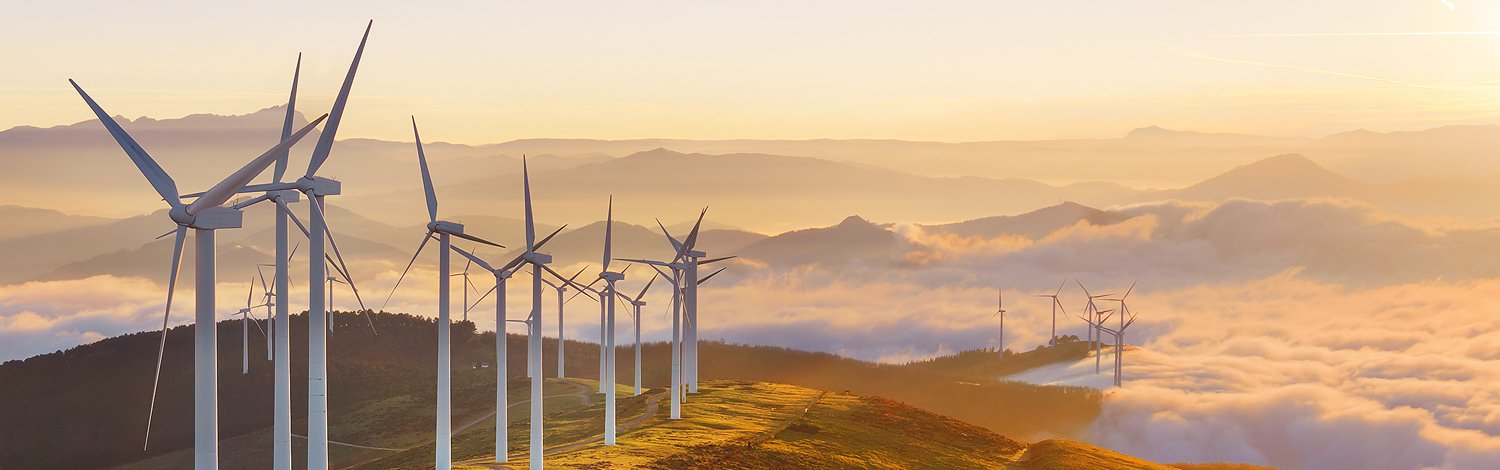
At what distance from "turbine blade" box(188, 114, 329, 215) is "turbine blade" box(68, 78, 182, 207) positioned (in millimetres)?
1918

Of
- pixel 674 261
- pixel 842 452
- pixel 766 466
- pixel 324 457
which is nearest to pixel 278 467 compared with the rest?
pixel 324 457

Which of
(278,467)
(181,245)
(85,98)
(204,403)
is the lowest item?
(278,467)

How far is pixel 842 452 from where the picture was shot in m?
175

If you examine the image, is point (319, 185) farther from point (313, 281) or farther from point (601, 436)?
point (601, 436)

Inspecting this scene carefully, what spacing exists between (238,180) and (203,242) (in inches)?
179

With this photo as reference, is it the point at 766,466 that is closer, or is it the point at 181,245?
the point at 181,245

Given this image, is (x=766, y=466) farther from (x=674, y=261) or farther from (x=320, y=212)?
(x=320, y=212)

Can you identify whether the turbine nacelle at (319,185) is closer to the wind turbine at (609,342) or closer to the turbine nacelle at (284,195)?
the turbine nacelle at (284,195)

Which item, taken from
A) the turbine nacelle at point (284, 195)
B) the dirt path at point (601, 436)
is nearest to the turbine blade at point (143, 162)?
the turbine nacelle at point (284, 195)

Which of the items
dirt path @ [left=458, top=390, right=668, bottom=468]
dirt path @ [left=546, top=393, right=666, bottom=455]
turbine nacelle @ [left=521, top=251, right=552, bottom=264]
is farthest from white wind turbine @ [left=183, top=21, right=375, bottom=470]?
dirt path @ [left=546, top=393, right=666, bottom=455]

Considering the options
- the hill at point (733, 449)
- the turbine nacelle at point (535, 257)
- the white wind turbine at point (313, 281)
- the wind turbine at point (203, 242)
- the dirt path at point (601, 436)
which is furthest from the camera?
the dirt path at point (601, 436)

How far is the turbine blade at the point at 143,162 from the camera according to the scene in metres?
77.2

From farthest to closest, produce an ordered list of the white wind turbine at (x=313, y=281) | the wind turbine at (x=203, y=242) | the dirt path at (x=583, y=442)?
the dirt path at (x=583, y=442), the white wind turbine at (x=313, y=281), the wind turbine at (x=203, y=242)

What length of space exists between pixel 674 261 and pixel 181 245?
12386cm
